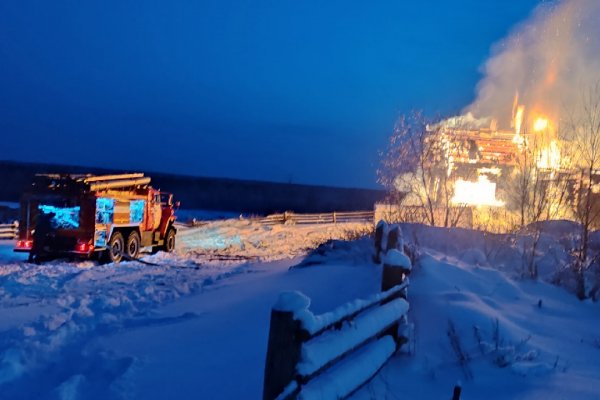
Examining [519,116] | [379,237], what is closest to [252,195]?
[519,116]

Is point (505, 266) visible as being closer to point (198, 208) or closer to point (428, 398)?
point (428, 398)

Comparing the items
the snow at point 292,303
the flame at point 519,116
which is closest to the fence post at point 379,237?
the snow at point 292,303

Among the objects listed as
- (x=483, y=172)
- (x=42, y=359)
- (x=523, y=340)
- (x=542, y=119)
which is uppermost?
(x=542, y=119)

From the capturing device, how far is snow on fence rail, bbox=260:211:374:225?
139ft

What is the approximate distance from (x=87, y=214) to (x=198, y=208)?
58785mm

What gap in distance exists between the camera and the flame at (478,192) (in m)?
30.2

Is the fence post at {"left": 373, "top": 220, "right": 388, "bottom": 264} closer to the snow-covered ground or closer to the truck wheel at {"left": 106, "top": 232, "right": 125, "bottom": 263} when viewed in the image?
the snow-covered ground

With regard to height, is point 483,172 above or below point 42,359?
above

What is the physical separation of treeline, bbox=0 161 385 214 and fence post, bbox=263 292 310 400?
71.1 meters

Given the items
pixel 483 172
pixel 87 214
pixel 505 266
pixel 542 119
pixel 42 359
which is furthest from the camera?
pixel 542 119

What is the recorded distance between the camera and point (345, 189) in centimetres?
7875

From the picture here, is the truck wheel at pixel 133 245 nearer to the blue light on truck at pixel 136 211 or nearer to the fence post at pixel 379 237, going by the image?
the blue light on truck at pixel 136 211

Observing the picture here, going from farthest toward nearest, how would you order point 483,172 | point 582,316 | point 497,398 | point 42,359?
point 483,172 → point 582,316 → point 42,359 → point 497,398

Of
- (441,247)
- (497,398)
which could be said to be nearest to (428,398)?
(497,398)
